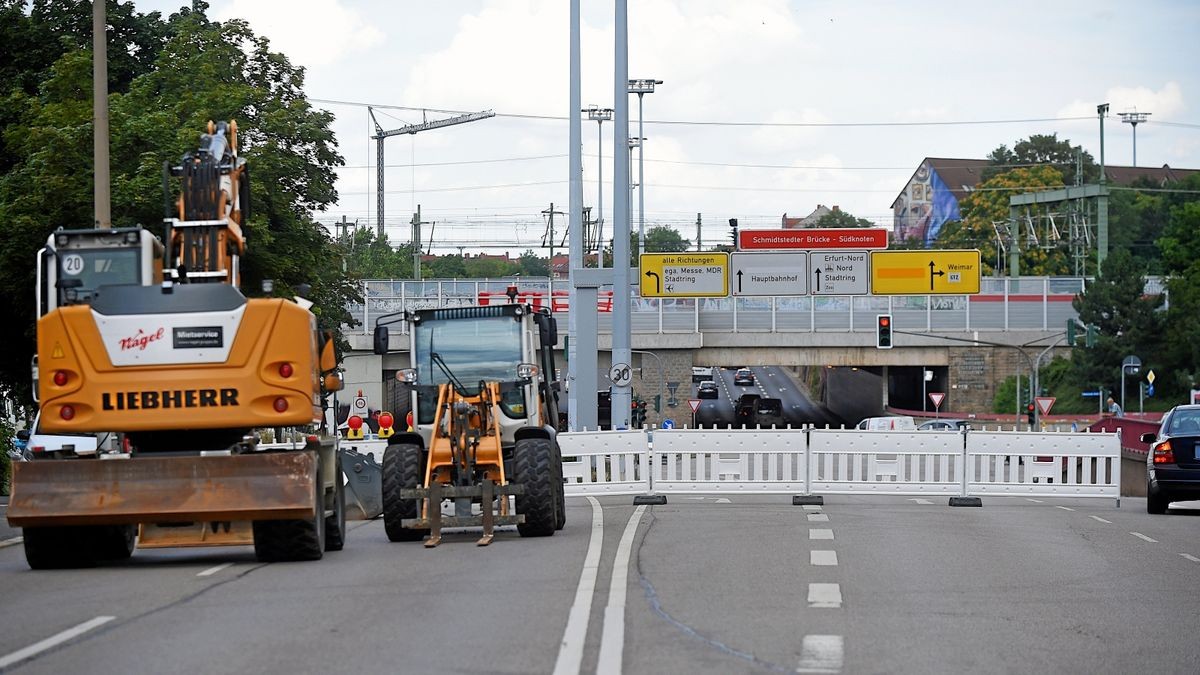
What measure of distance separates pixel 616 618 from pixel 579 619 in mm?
248

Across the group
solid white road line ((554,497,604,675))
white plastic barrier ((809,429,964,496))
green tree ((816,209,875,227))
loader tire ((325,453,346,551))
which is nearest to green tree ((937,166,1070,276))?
green tree ((816,209,875,227))

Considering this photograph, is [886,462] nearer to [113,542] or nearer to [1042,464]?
[1042,464]

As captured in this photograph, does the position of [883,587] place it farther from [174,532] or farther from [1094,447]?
[1094,447]

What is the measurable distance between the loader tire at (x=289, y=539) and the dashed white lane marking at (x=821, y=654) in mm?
6606

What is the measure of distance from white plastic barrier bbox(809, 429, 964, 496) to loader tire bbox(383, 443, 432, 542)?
9.95 m

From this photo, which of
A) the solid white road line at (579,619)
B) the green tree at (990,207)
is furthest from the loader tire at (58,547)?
the green tree at (990,207)

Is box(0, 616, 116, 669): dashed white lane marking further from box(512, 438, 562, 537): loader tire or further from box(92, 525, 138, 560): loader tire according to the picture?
box(512, 438, 562, 537): loader tire

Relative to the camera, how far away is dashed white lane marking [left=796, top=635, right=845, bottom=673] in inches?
381

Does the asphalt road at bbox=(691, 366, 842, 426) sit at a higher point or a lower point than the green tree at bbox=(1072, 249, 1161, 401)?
lower

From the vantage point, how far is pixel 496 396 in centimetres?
1923

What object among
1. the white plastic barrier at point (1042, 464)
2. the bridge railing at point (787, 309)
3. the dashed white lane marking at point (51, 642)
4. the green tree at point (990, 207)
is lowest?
the white plastic barrier at point (1042, 464)

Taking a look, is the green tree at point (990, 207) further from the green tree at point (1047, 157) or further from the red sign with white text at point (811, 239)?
the red sign with white text at point (811, 239)

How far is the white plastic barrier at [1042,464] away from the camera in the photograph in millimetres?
27750

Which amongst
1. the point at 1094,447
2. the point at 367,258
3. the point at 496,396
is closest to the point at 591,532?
the point at 496,396
